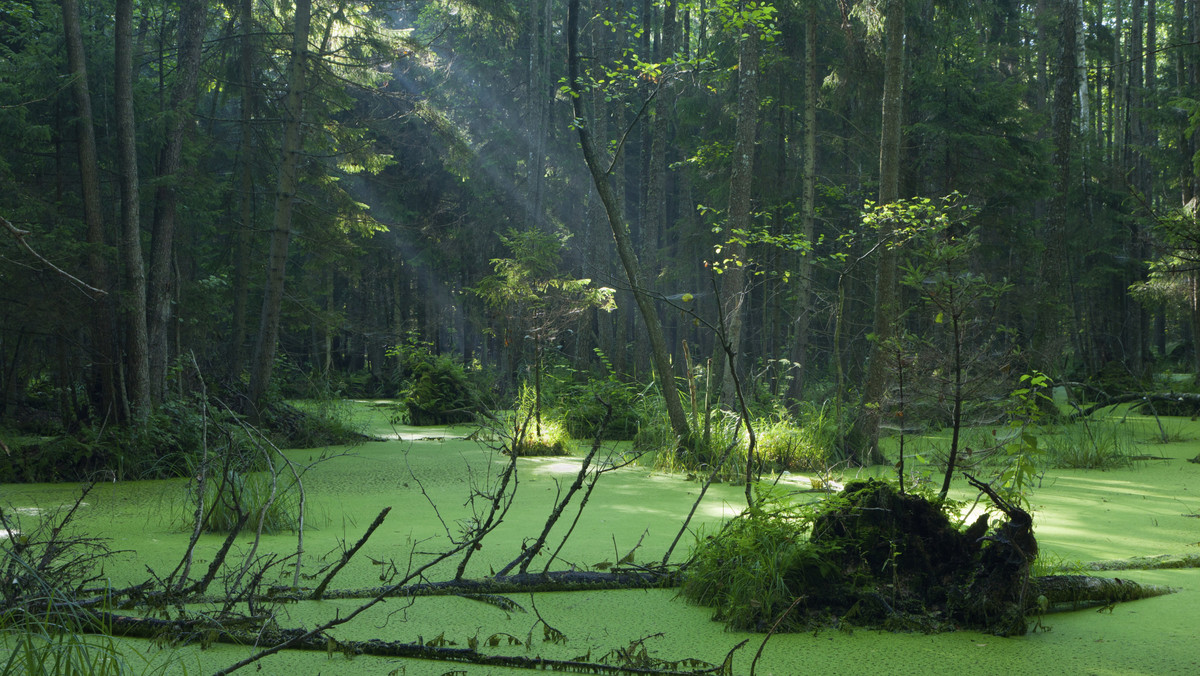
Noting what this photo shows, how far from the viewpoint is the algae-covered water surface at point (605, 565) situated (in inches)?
96.0

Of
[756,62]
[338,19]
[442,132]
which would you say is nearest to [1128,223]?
[756,62]

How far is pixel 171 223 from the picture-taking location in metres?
8.27

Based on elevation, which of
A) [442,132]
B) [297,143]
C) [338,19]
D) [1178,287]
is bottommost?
[1178,287]

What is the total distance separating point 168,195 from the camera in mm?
8219

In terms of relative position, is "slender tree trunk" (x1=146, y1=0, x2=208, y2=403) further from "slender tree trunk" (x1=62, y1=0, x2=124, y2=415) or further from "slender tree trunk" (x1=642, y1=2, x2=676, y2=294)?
"slender tree trunk" (x1=642, y1=2, x2=676, y2=294)

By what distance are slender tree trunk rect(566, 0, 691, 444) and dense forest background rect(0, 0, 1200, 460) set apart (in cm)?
4

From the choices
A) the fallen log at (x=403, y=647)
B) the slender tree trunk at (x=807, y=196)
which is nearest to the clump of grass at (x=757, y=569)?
the fallen log at (x=403, y=647)

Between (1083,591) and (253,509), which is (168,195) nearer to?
(253,509)

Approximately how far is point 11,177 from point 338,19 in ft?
15.0

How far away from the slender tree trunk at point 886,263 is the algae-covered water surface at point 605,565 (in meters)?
0.94

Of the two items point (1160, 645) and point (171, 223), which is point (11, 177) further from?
point (1160, 645)

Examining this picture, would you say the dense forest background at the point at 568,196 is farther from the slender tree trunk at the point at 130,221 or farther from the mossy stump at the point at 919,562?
the mossy stump at the point at 919,562

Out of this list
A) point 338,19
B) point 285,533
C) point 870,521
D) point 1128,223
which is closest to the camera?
point 870,521

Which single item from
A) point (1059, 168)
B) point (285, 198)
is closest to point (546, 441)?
point (285, 198)
